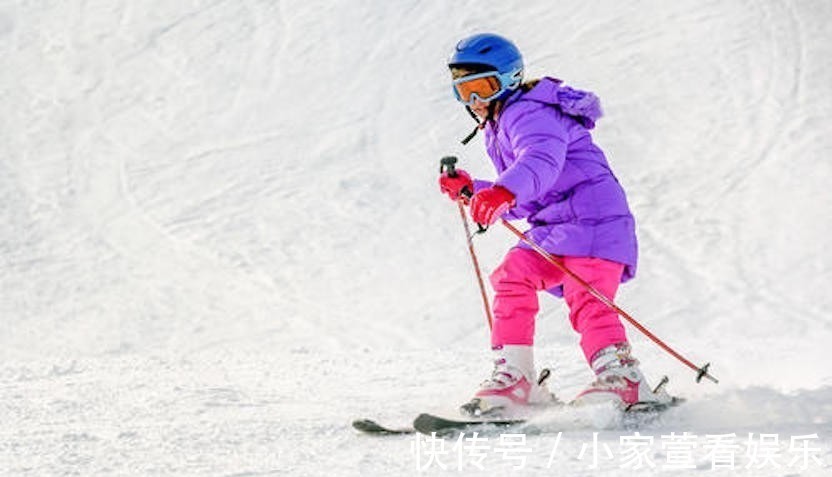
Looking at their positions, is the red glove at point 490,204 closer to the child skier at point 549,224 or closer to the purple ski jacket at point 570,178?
the child skier at point 549,224

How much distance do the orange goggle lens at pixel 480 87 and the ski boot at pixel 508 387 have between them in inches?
37.4

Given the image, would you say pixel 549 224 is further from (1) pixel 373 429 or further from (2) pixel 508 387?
(1) pixel 373 429

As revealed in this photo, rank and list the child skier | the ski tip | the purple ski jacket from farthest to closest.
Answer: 1. the purple ski jacket
2. the child skier
3. the ski tip

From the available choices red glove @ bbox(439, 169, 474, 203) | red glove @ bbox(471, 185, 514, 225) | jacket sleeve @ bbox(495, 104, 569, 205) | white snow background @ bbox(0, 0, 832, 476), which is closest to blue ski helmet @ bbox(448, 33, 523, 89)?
jacket sleeve @ bbox(495, 104, 569, 205)

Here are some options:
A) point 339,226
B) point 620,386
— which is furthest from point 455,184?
point 339,226

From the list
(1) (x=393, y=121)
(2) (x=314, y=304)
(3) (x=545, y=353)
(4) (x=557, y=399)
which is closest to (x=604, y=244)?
(4) (x=557, y=399)

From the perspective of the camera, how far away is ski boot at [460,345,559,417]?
167 inches

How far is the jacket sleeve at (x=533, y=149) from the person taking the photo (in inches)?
164

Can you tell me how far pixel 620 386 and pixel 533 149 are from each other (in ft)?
2.91

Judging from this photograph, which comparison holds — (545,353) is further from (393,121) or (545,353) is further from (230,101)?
(230,101)

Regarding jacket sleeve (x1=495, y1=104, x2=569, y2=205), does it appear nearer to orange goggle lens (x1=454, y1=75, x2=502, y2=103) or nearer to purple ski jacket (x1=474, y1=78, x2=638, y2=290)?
purple ski jacket (x1=474, y1=78, x2=638, y2=290)

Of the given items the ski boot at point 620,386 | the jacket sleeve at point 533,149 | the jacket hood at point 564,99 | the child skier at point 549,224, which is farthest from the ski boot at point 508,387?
the jacket hood at point 564,99

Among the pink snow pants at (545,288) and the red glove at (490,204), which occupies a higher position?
the red glove at (490,204)

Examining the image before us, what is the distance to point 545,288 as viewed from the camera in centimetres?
456
